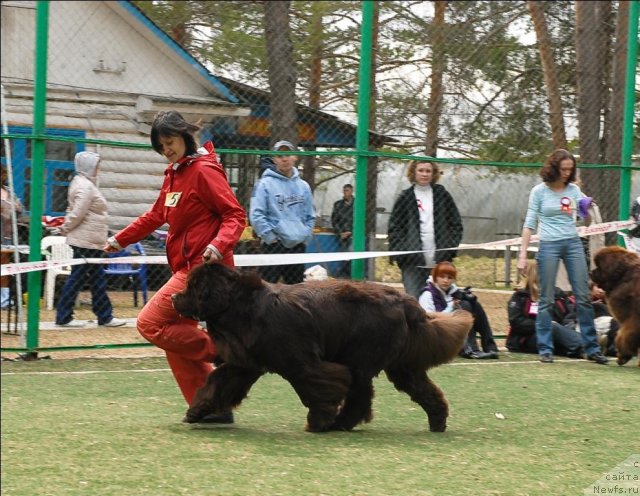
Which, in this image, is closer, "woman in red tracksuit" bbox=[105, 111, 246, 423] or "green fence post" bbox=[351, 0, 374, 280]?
"woman in red tracksuit" bbox=[105, 111, 246, 423]

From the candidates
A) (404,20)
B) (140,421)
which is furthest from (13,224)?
(404,20)

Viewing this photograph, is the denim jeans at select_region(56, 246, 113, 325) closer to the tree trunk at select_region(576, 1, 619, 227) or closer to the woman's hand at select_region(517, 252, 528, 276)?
the woman's hand at select_region(517, 252, 528, 276)

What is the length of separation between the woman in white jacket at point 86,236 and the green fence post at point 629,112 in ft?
17.0

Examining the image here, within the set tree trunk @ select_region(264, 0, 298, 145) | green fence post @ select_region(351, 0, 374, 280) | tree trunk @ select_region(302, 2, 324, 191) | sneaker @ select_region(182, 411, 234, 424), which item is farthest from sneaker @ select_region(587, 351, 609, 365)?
sneaker @ select_region(182, 411, 234, 424)

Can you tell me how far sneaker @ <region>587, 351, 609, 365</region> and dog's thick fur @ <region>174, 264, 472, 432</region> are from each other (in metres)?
3.82

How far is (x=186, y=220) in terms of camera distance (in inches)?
245

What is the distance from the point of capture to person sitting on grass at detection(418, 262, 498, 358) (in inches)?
380

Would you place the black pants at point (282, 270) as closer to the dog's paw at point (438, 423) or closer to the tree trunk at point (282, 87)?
the tree trunk at point (282, 87)

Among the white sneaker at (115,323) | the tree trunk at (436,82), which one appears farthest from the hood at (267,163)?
the white sneaker at (115,323)

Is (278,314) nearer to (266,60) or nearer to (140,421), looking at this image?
(140,421)

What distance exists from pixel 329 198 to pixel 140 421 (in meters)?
5.33

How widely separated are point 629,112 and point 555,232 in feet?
6.77

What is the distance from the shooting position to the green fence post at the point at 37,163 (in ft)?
29.5

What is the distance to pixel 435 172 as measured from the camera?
407 inches
